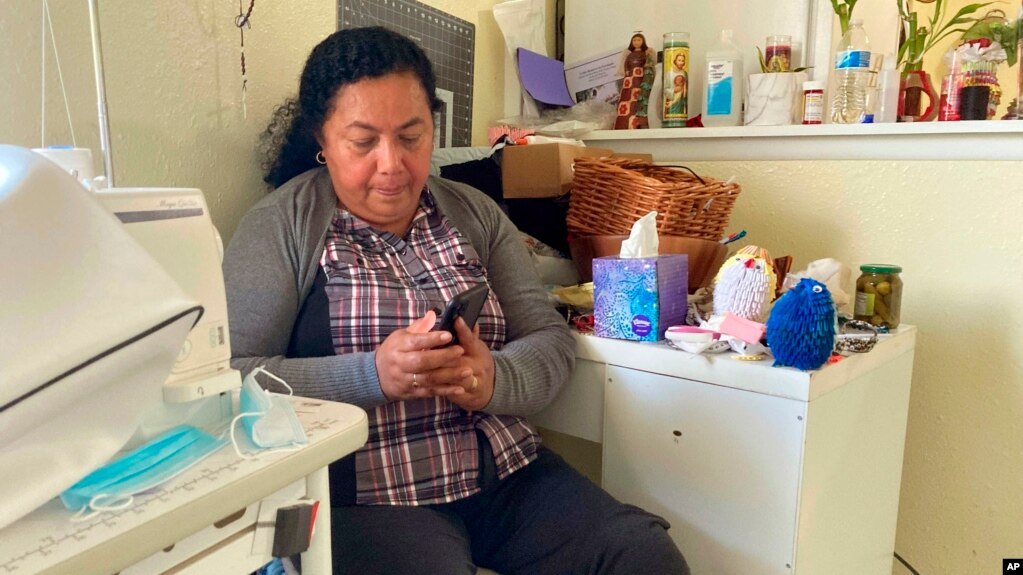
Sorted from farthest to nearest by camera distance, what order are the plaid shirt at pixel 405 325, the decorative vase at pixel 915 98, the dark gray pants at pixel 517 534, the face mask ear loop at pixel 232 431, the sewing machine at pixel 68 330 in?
the decorative vase at pixel 915 98 → the plaid shirt at pixel 405 325 → the dark gray pants at pixel 517 534 → the face mask ear loop at pixel 232 431 → the sewing machine at pixel 68 330

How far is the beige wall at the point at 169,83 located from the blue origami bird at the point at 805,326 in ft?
3.01

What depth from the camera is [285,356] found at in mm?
1104

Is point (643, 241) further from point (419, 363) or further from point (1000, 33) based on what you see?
point (1000, 33)

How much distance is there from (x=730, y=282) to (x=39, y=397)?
0.93 m

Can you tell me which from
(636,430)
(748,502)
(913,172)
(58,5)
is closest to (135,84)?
(58,5)

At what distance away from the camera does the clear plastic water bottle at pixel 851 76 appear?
1421mm

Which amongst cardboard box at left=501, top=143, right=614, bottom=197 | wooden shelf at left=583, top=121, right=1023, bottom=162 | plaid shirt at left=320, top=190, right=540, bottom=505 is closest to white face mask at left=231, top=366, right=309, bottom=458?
plaid shirt at left=320, top=190, right=540, bottom=505

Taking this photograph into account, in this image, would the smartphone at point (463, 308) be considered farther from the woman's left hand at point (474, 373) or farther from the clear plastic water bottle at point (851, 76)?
the clear plastic water bottle at point (851, 76)

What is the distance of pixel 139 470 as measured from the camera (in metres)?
0.57

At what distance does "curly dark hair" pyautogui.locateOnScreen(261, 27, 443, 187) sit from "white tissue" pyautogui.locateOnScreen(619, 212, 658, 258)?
41cm

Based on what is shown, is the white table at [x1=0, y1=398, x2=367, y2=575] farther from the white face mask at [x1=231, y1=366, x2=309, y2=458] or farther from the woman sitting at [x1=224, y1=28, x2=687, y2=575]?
the woman sitting at [x1=224, y1=28, x2=687, y2=575]

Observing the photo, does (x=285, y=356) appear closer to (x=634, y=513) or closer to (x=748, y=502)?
(x=634, y=513)

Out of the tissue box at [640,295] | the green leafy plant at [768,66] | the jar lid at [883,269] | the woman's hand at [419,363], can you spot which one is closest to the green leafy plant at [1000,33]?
the green leafy plant at [768,66]

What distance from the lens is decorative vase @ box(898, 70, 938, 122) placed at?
4.79ft
